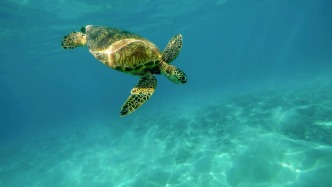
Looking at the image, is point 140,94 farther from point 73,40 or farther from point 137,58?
point 73,40

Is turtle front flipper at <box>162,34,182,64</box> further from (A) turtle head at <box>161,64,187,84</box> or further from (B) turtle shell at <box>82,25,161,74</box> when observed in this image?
(A) turtle head at <box>161,64,187,84</box>

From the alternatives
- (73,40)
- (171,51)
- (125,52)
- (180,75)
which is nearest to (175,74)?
(180,75)

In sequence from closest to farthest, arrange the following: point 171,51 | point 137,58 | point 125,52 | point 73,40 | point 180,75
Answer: point 180,75, point 137,58, point 125,52, point 171,51, point 73,40

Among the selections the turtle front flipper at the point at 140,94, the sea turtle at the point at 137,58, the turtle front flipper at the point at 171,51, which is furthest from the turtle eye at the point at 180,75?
the turtle front flipper at the point at 171,51

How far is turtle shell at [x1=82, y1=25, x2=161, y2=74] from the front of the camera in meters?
4.96

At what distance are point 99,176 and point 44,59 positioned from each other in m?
38.0

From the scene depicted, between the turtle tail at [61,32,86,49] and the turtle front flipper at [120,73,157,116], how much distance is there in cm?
223

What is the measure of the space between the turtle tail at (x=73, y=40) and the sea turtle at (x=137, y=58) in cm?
64

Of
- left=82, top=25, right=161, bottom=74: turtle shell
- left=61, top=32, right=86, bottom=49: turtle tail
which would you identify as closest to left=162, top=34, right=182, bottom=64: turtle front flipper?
left=82, top=25, right=161, bottom=74: turtle shell

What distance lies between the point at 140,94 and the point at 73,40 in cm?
284

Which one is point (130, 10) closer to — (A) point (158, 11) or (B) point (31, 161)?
(A) point (158, 11)

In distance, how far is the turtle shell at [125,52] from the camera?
4.96 meters

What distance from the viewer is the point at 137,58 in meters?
4.94

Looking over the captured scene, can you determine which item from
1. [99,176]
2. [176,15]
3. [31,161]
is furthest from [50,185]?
[176,15]
